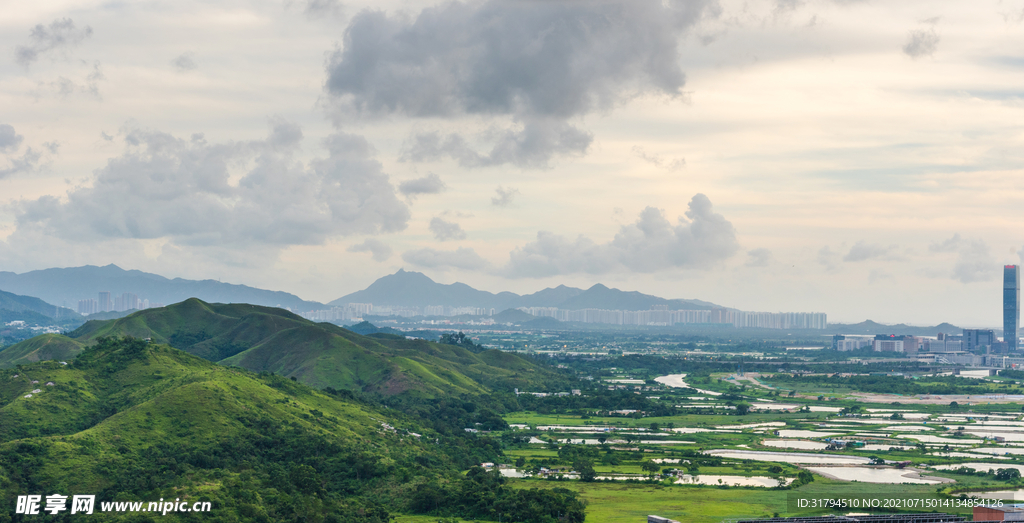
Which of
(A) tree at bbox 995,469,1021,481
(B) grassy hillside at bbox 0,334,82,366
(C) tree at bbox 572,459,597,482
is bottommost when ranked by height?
(C) tree at bbox 572,459,597,482

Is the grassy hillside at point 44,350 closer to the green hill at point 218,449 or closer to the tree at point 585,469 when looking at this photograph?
the green hill at point 218,449

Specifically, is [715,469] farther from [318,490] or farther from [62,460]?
[62,460]

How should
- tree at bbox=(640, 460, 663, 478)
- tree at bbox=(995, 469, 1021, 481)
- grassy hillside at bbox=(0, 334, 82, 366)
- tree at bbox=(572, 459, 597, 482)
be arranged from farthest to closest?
grassy hillside at bbox=(0, 334, 82, 366) < tree at bbox=(640, 460, 663, 478) < tree at bbox=(572, 459, 597, 482) < tree at bbox=(995, 469, 1021, 481)

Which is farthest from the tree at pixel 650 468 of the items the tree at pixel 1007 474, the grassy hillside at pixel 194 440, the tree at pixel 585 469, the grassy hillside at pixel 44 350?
the grassy hillside at pixel 44 350

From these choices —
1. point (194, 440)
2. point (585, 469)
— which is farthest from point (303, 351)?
point (194, 440)

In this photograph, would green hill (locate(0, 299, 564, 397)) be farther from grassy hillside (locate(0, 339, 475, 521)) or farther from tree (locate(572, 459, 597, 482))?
tree (locate(572, 459, 597, 482))

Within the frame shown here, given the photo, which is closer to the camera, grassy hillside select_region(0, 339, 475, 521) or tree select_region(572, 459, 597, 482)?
grassy hillside select_region(0, 339, 475, 521)

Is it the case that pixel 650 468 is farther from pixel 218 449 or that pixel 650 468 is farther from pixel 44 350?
pixel 44 350

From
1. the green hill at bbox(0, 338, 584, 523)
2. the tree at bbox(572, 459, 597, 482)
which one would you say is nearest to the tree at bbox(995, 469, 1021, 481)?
the tree at bbox(572, 459, 597, 482)

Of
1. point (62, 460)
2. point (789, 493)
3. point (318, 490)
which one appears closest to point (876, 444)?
point (789, 493)
